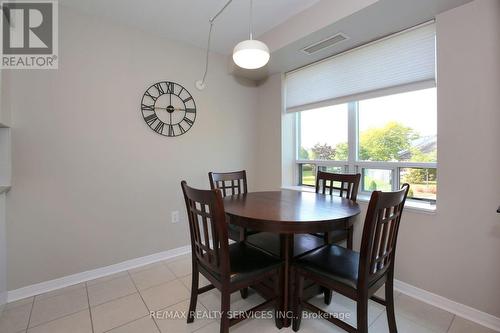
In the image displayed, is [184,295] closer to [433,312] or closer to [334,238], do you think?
[334,238]

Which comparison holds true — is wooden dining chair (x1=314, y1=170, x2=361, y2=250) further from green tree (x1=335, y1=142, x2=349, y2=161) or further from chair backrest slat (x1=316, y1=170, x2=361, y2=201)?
green tree (x1=335, y1=142, x2=349, y2=161)

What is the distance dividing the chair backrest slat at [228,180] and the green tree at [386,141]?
132cm

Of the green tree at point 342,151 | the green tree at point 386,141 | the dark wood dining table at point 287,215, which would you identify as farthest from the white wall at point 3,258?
the green tree at point 386,141

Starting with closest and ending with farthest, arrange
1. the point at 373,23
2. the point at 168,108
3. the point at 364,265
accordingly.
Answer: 1. the point at 364,265
2. the point at 373,23
3. the point at 168,108

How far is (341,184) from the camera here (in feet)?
7.23

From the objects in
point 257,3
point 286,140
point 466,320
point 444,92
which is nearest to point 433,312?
point 466,320

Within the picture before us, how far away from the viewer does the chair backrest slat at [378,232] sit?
1.11 metres

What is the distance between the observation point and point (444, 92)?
1.75 meters

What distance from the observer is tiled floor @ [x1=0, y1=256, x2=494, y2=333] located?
1.53 metres

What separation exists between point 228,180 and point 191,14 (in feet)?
5.26

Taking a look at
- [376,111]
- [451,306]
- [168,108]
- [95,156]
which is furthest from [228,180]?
[451,306]

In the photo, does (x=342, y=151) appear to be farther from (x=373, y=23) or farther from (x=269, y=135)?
(x=373, y=23)

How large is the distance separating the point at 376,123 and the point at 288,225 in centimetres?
169

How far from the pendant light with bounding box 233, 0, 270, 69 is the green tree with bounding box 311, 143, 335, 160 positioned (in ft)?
4.83
